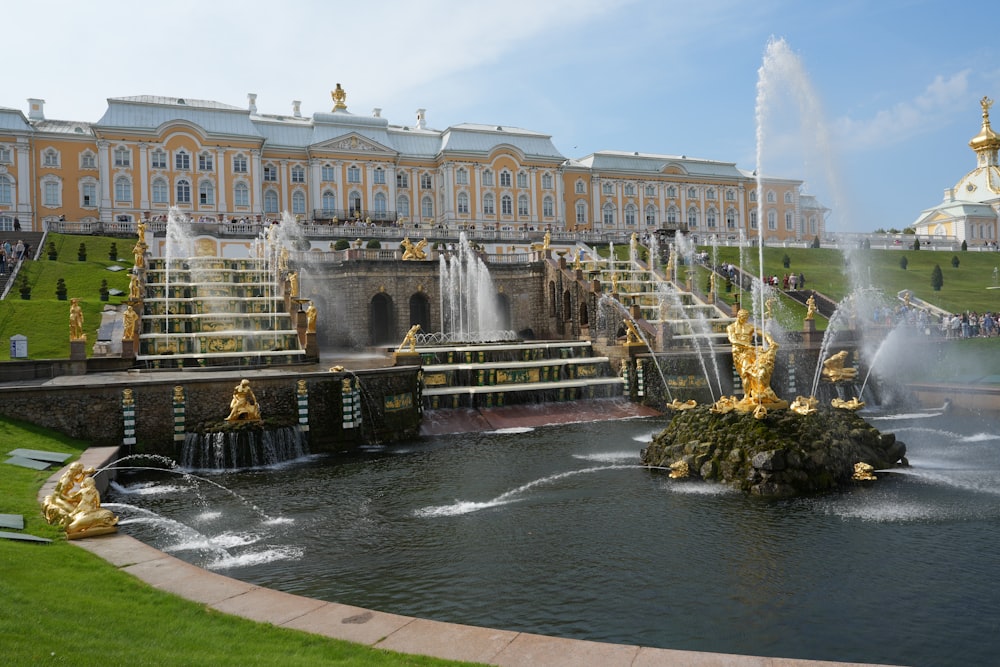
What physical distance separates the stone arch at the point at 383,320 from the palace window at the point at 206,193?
32.6 meters

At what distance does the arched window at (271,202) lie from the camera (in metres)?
66.8

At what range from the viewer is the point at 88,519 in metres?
10.4

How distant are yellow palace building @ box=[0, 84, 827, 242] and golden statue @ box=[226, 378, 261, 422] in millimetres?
37954

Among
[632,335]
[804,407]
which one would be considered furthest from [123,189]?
[804,407]

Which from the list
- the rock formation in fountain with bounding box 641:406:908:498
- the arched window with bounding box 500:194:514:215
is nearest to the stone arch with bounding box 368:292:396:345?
the rock formation in fountain with bounding box 641:406:908:498

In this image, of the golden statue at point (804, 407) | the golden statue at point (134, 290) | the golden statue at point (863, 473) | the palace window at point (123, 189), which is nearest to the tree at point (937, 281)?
the golden statue at point (804, 407)

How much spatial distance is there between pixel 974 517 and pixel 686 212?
75.0 metres

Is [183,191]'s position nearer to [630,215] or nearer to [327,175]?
[327,175]

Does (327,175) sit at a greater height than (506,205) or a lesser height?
greater

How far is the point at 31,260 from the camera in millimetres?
39625

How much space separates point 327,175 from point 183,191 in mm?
12670

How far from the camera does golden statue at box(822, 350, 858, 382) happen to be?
94.7 feet

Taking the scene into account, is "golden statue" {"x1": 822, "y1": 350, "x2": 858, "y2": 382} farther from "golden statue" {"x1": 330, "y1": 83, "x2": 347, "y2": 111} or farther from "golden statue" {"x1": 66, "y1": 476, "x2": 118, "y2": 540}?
"golden statue" {"x1": 330, "y1": 83, "x2": 347, "y2": 111}

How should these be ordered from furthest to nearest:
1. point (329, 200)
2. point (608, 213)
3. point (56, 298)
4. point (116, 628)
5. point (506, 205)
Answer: point (608, 213), point (506, 205), point (329, 200), point (56, 298), point (116, 628)
